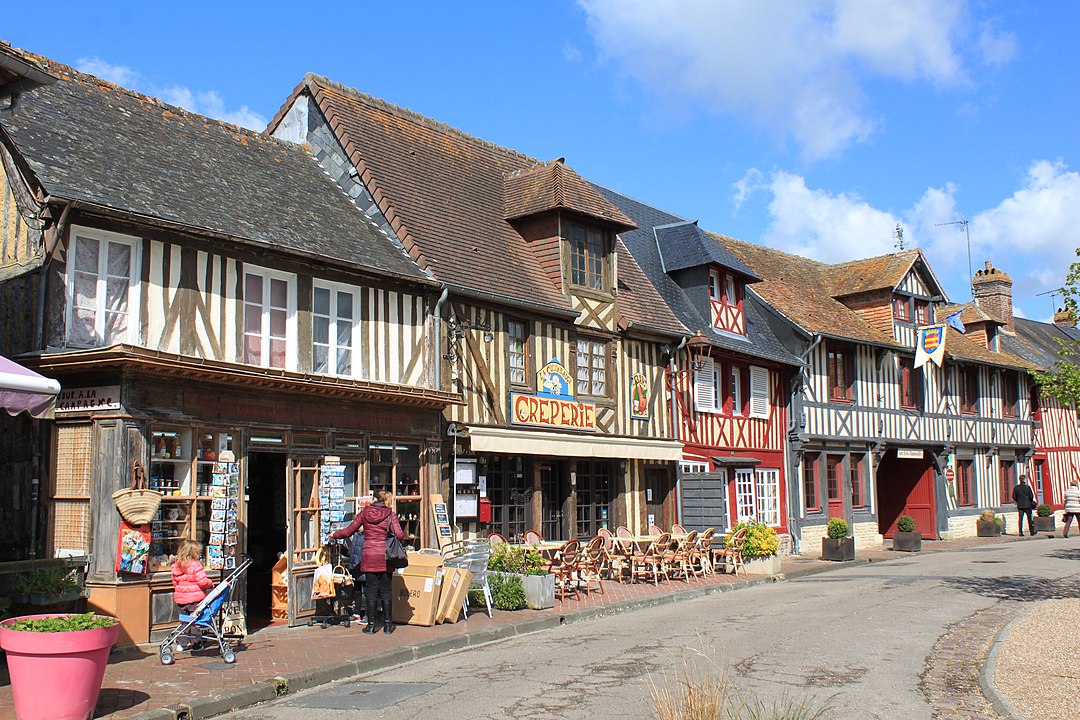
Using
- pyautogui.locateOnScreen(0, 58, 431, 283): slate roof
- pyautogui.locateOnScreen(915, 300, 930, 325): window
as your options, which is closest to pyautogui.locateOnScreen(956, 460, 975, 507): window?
pyautogui.locateOnScreen(915, 300, 930, 325): window

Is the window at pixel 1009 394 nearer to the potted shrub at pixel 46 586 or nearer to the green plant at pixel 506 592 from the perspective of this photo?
the green plant at pixel 506 592

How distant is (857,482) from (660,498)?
8503mm

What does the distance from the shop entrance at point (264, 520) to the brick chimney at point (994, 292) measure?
97.2 feet

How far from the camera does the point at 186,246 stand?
11953mm

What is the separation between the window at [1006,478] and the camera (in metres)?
31.8

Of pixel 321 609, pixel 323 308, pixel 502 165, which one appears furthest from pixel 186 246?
pixel 502 165

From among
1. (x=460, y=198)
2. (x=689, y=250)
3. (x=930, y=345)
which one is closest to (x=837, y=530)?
(x=689, y=250)

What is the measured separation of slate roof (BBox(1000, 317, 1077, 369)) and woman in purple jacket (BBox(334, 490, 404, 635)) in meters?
27.9

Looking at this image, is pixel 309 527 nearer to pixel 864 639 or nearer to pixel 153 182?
pixel 153 182

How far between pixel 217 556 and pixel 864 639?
22.2ft

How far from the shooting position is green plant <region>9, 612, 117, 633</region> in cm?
714

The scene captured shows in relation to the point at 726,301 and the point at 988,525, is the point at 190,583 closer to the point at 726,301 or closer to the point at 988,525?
Result: the point at 726,301

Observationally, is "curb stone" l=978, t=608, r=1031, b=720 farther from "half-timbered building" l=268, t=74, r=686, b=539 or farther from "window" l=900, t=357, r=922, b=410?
"window" l=900, t=357, r=922, b=410

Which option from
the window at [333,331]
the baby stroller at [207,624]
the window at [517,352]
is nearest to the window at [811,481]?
the window at [517,352]
